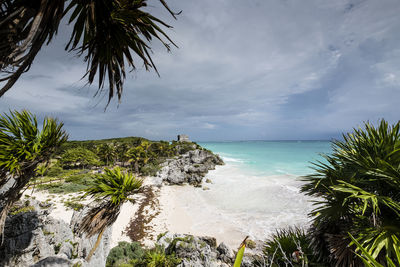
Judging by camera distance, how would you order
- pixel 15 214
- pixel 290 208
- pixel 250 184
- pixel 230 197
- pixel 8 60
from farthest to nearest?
1. pixel 250 184
2. pixel 230 197
3. pixel 290 208
4. pixel 15 214
5. pixel 8 60

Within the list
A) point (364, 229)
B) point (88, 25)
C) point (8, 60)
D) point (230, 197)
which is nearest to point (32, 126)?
point (8, 60)

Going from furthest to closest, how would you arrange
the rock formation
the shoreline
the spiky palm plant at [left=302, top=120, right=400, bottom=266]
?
the shoreline, the rock formation, the spiky palm plant at [left=302, top=120, right=400, bottom=266]

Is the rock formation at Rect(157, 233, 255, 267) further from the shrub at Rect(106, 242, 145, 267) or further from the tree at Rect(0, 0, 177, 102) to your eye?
the tree at Rect(0, 0, 177, 102)

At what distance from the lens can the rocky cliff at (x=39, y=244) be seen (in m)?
5.00

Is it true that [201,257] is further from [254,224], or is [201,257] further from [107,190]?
[254,224]

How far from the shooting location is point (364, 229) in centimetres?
282

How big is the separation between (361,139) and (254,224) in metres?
13.7

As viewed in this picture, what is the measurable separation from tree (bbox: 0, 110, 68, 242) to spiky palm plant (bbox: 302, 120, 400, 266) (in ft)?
19.9

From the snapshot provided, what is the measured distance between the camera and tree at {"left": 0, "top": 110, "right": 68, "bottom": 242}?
10.5 feet

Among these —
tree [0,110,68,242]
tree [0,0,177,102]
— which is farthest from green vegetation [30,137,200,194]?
tree [0,0,177,102]

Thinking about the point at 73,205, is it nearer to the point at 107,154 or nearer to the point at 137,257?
the point at 137,257

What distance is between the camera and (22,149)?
10.9 ft

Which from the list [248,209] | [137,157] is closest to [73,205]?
[248,209]

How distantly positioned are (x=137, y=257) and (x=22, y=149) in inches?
352
